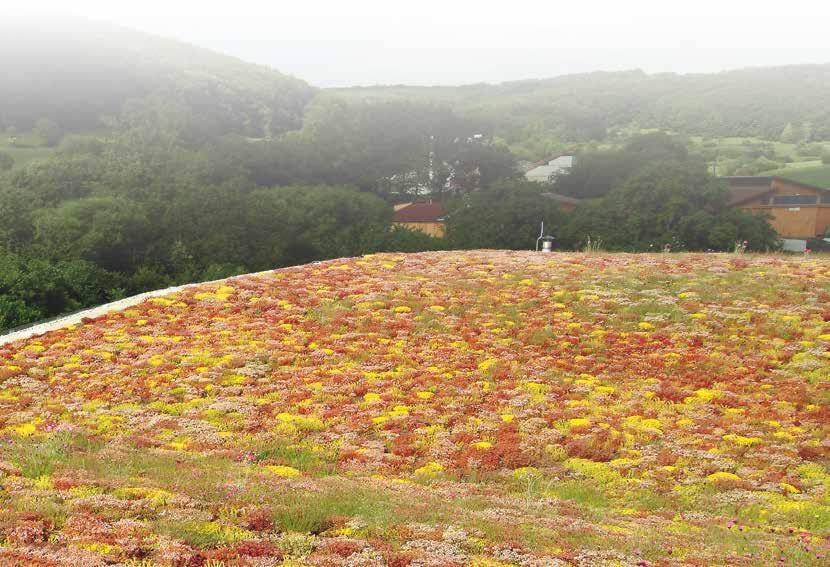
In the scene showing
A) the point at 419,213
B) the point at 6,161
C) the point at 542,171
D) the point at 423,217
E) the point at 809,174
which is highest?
the point at 6,161

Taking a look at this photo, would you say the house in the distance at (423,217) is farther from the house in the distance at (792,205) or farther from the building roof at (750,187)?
the building roof at (750,187)

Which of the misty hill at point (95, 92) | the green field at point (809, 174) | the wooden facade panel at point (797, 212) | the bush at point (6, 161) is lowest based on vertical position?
the wooden facade panel at point (797, 212)

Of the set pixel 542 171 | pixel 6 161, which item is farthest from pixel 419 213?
pixel 6 161

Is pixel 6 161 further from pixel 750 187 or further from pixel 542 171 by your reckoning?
pixel 750 187

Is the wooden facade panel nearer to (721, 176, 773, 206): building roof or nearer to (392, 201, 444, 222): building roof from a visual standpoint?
(721, 176, 773, 206): building roof

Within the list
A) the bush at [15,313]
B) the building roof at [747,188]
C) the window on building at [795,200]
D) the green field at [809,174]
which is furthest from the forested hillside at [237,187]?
the green field at [809,174]
